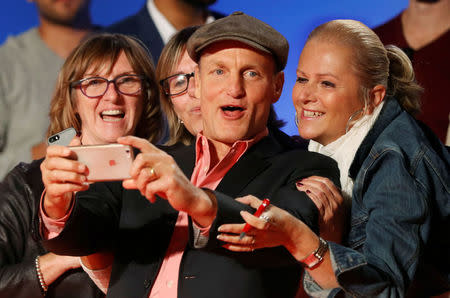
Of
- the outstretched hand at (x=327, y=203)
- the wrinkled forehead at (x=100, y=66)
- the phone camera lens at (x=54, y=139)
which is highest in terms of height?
the wrinkled forehead at (x=100, y=66)

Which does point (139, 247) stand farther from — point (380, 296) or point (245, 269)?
point (380, 296)

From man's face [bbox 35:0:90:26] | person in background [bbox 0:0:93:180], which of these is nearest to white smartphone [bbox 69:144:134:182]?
person in background [bbox 0:0:93:180]

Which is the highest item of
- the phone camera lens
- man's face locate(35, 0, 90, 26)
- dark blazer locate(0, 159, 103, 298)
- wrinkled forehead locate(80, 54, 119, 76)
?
man's face locate(35, 0, 90, 26)

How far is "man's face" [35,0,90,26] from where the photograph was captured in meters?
3.66

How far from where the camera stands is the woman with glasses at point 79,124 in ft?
6.97

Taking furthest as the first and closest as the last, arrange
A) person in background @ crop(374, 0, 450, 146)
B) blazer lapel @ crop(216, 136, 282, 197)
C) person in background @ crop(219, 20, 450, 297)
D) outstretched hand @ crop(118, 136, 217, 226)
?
person in background @ crop(374, 0, 450, 146) → blazer lapel @ crop(216, 136, 282, 197) → person in background @ crop(219, 20, 450, 297) → outstretched hand @ crop(118, 136, 217, 226)

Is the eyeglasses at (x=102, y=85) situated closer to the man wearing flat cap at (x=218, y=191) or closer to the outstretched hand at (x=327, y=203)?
the man wearing flat cap at (x=218, y=191)

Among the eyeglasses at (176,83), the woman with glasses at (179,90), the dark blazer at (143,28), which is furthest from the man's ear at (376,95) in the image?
the dark blazer at (143,28)

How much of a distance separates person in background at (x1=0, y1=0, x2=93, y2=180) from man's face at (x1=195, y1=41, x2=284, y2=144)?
6.18 feet

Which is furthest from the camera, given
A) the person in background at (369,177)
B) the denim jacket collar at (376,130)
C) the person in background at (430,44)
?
the person in background at (430,44)

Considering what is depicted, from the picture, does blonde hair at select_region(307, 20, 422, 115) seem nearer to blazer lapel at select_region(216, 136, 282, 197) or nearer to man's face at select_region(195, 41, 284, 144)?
man's face at select_region(195, 41, 284, 144)

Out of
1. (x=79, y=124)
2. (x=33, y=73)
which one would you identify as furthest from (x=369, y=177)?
(x=33, y=73)

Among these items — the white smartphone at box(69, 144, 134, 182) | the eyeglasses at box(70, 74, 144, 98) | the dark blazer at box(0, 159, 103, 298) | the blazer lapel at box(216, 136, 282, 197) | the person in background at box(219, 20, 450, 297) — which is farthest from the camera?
the eyeglasses at box(70, 74, 144, 98)

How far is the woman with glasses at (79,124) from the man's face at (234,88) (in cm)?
75
